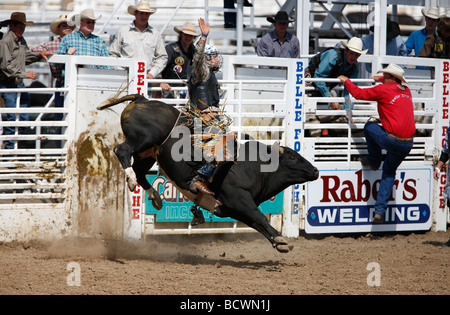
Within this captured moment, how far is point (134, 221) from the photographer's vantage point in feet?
25.4

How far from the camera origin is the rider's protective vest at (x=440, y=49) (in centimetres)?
948

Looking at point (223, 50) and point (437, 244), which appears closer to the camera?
point (437, 244)

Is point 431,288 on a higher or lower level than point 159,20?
lower

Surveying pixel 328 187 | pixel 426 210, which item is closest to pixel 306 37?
pixel 328 187

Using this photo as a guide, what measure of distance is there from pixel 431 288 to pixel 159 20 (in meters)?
9.08

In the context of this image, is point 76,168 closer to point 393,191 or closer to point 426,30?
point 393,191

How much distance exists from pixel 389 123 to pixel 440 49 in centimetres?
212

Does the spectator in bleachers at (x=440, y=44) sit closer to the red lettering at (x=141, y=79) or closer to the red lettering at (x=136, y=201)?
the red lettering at (x=141, y=79)

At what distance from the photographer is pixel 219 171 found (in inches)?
264

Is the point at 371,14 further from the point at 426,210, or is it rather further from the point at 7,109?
the point at 7,109

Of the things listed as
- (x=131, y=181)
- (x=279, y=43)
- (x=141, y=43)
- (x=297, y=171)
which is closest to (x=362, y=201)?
(x=297, y=171)

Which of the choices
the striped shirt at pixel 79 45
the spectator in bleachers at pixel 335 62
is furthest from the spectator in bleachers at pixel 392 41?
the striped shirt at pixel 79 45

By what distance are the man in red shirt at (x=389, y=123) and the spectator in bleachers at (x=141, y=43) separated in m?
2.36

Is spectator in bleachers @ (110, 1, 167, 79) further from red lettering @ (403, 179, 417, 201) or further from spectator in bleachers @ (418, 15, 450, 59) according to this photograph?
spectator in bleachers @ (418, 15, 450, 59)
